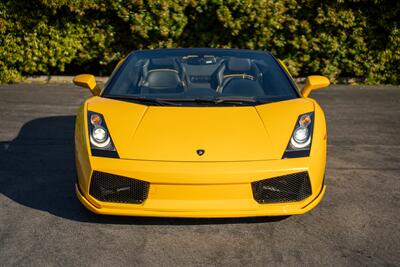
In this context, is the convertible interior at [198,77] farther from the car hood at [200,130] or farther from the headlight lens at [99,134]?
the headlight lens at [99,134]

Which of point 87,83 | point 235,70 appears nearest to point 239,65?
point 235,70

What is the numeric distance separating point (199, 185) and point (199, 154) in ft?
0.77

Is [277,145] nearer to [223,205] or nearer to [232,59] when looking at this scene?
[223,205]

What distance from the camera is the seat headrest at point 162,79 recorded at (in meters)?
4.81

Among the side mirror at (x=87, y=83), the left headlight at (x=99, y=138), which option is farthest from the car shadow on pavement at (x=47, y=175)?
the side mirror at (x=87, y=83)

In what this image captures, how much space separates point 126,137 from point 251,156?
86 cm

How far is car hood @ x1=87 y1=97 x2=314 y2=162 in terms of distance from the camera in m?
3.69

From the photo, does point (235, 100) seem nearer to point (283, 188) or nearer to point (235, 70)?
point (235, 70)

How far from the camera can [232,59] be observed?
17.2 ft

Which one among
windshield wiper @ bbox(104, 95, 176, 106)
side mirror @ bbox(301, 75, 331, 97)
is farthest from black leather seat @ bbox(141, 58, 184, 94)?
side mirror @ bbox(301, 75, 331, 97)

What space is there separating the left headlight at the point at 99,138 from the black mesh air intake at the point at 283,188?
3.16 feet

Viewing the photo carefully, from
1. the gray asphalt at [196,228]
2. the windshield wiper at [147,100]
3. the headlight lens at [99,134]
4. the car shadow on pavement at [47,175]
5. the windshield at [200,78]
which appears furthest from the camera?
the windshield at [200,78]

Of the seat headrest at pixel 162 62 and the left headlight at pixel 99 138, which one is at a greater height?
the left headlight at pixel 99 138

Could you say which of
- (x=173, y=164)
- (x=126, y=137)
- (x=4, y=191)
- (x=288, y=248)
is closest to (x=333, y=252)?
(x=288, y=248)
